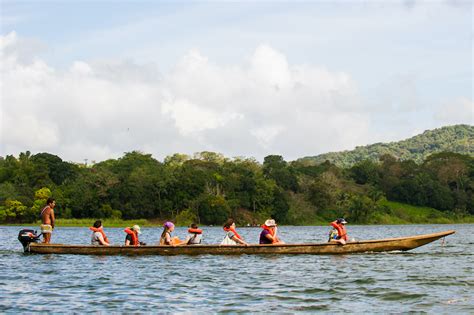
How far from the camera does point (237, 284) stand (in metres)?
20.9

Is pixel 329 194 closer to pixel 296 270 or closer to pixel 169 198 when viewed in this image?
pixel 169 198

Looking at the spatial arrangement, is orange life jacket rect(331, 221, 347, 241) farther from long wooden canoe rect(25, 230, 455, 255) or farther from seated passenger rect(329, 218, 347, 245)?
long wooden canoe rect(25, 230, 455, 255)

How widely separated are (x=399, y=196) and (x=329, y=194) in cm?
1813

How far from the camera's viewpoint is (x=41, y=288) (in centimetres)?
2012

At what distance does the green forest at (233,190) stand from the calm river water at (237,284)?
242 feet

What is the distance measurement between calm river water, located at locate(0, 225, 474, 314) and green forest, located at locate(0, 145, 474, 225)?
73.7 meters

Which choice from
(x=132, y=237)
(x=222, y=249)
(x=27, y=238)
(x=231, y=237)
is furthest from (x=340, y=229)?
(x=27, y=238)

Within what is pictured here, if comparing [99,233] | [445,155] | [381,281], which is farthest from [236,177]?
[381,281]

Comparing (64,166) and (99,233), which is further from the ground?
(64,166)

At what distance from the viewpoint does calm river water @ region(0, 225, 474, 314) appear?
17.3m

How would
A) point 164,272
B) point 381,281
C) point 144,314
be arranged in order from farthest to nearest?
1. point 164,272
2. point 381,281
3. point 144,314

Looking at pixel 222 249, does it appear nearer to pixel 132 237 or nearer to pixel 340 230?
pixel 132 237

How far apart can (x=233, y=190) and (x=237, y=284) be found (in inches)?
3584

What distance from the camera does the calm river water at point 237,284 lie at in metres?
17.3
